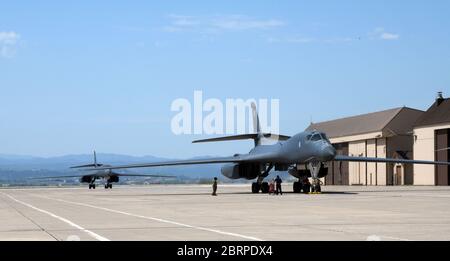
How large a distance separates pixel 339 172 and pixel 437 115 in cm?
1870

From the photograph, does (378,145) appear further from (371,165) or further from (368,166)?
(368,166)

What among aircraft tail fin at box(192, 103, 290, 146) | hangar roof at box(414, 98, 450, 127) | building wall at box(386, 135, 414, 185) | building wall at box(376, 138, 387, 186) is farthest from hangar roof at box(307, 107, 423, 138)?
aircraft tail fin at box(192, 103, 290, 146)

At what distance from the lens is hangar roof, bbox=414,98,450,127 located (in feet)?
252

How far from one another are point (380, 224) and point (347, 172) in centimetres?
7654

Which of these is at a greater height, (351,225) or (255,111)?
(255,111)

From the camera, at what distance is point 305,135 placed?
148 feet

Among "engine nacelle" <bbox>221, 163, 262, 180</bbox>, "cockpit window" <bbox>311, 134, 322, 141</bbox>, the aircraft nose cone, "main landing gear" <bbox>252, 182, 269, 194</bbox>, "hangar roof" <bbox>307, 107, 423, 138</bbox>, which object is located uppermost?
"hangar roof" <bbox>307, 107, 423, 138</bbox>

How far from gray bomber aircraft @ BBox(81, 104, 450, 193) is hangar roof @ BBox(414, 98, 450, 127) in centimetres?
2863

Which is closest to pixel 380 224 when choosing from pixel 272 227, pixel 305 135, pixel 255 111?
pixel 272 227

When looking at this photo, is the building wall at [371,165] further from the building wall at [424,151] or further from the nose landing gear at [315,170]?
the nose landing gear at [315,170]

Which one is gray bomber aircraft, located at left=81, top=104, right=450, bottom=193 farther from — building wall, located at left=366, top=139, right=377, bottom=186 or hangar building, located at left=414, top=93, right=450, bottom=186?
building wall, located at left=366, top=139, right=377, bottom=186

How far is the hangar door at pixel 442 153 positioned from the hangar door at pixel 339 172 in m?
17.0
